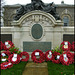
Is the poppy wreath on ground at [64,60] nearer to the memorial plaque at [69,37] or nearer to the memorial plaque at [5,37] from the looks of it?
the memorial plaque at [69,37]

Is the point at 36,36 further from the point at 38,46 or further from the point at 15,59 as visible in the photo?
the point at 15,59

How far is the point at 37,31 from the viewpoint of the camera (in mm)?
5773

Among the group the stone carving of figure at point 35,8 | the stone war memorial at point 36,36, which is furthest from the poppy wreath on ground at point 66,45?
the stone carving of figure at point 35,8

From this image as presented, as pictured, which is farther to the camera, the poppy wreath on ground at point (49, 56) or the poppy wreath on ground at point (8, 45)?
the poppy wreath on ground at point (8, 45)

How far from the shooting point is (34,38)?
5.84m

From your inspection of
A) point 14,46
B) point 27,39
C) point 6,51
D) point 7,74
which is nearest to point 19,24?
point 27,39

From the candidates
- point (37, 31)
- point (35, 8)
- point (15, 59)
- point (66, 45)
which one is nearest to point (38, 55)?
point (15, 59)

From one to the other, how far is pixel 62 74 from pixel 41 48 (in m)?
2.51

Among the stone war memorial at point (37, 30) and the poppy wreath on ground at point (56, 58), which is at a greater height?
the stone war memorial at point (37, 30)

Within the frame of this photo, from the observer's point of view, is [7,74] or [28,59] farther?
[28,59]

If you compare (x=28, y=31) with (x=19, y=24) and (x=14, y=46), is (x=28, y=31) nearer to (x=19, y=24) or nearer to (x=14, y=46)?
(x=19, y=24)

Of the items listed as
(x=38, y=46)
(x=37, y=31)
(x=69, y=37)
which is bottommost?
(x=38, y=46)

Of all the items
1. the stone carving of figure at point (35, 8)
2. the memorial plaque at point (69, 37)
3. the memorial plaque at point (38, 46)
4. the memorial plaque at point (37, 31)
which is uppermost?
the stone carving of figure at point (35, 8)

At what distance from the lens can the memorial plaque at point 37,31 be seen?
5770mm
